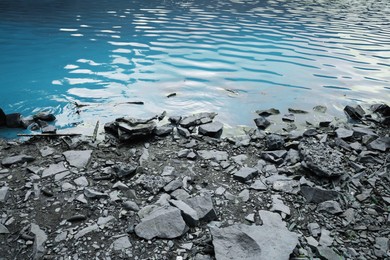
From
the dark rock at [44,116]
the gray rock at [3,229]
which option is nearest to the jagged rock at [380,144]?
the gray rock at [3,229]

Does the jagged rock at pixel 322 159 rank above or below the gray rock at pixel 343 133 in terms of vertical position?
above

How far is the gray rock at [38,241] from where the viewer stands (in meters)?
2.51

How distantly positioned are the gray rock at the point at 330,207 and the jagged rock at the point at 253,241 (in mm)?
589

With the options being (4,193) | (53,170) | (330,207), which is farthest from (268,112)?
(4,193)

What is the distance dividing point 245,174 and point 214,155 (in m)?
0.64

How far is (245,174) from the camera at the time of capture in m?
3.68

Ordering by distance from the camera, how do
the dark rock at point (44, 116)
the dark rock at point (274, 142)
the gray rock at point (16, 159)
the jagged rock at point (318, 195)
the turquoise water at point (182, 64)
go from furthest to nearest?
the turquoise water at point (182, 64)
the dark rock at point (44, 116)
the dark rock at point (274, 142)
the gray rock at point (16, 159)
the jagged rock at point (318, 195)

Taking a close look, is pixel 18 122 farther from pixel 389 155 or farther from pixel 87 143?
pixel 389 155

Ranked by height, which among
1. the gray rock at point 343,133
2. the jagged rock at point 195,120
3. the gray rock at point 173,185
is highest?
the jagged rock at point 195,120

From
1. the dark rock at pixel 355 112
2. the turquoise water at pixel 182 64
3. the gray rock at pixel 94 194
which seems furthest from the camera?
the turquoise water at pixel 182 64

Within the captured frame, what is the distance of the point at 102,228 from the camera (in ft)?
9.29

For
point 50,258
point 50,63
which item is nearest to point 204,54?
Answer: point 50,63

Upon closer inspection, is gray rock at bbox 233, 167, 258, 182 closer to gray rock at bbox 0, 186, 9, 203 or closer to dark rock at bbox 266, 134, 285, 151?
dark rock at bbox 266, 134, 285, 151

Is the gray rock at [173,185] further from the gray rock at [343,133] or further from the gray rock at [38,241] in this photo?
the gray rock at [343,133]
